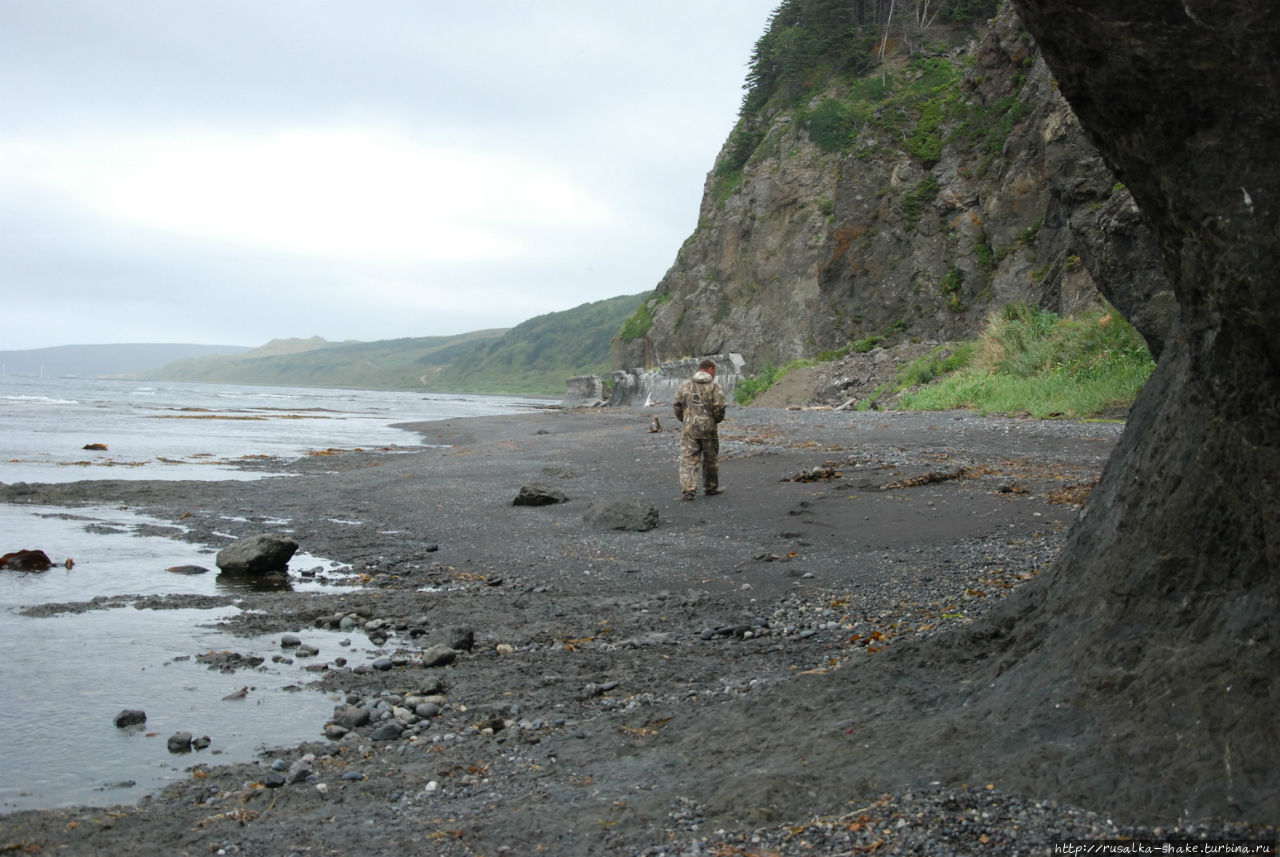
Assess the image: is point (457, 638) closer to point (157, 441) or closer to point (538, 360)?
point (157, 441)

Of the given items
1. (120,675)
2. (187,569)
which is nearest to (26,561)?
(187,569)

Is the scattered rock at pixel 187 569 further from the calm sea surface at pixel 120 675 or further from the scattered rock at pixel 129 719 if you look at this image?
the scattered rock at pixel 129 719

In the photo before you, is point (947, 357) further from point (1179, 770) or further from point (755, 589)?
point (1179, 770)

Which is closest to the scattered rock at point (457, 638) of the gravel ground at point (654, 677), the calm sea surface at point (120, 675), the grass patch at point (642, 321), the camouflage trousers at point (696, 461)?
the gravel ground at point (654, 677)

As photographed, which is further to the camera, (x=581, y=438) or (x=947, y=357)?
(x=947, y=357)

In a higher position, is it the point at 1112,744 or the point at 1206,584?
the point at 1206,584

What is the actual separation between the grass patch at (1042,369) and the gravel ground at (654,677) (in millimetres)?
4285

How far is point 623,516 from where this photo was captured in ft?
33.1

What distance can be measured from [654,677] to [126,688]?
2.91 meters

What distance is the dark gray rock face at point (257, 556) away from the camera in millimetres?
8398

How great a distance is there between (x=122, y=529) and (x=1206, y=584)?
36.6 ft

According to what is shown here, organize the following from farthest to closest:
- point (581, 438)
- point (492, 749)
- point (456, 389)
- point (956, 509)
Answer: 1. point (456, 389)
2. point (581, 438)
3. point (956, 509)
4. point (492, 749)

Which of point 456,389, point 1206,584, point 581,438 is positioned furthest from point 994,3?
point 456,389

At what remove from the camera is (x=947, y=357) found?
1043 inches
